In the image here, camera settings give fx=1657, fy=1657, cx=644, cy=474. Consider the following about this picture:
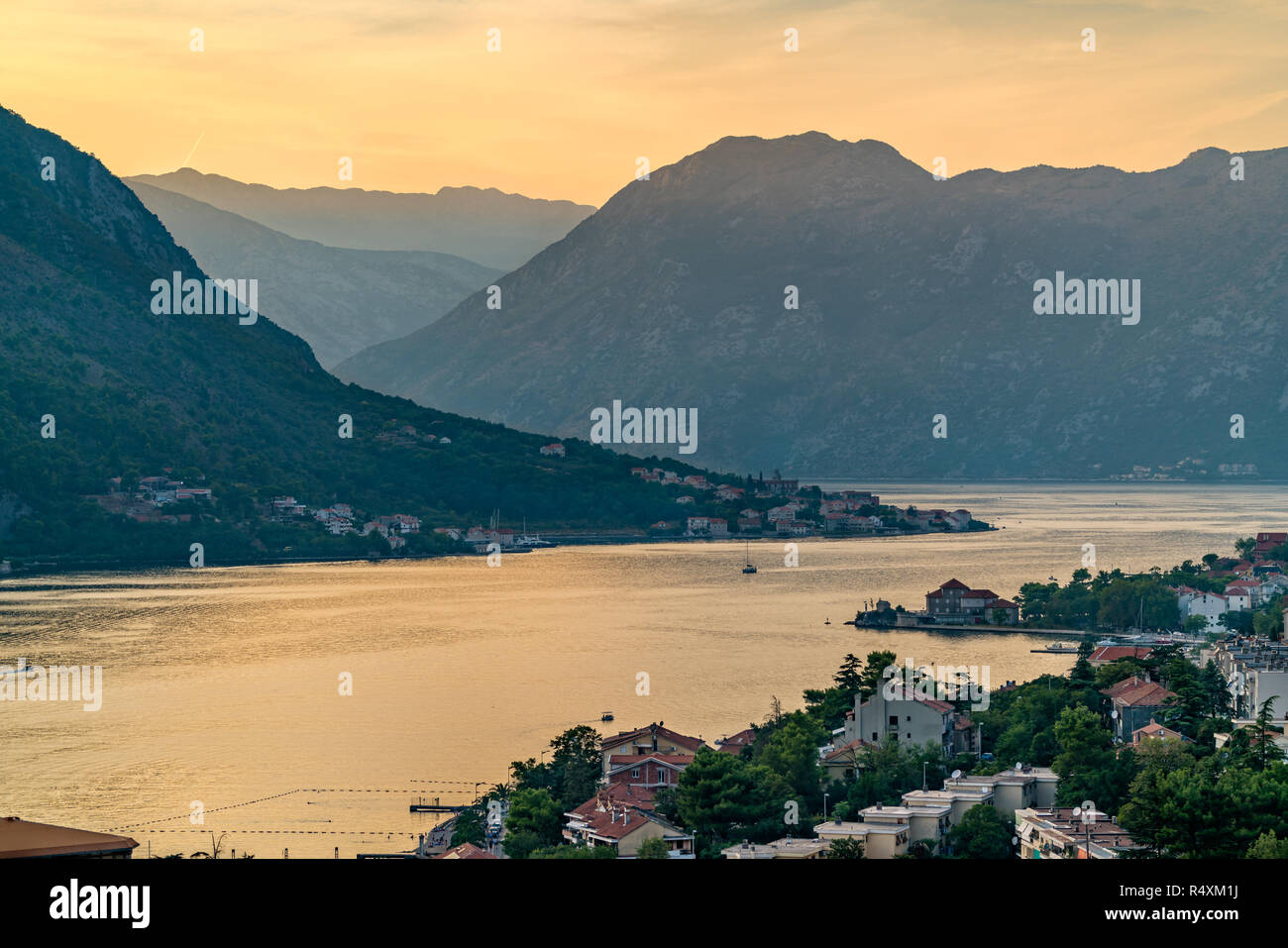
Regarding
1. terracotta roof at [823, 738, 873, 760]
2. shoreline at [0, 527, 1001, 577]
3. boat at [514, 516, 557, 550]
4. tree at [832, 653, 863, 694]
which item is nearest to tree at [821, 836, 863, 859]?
terracotta roof at [823, 738, 873, 760]

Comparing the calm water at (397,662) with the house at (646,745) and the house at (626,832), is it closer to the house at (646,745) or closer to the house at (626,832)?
the house at (646,745)

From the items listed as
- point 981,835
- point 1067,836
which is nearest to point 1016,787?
point 981,835

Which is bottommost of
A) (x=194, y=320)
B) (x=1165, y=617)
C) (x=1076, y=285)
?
(x=1165, y=617)

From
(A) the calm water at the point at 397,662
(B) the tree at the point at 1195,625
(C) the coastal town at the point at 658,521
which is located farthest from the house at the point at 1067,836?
(C) the coastal town at the point at 658,521

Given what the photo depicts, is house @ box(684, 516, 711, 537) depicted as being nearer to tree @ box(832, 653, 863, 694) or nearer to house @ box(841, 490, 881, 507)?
house @ box(841, 490, 881, 507)
